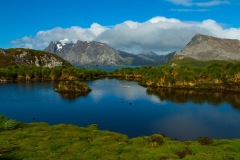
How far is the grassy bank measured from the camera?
1992 inches

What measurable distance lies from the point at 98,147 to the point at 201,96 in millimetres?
128502

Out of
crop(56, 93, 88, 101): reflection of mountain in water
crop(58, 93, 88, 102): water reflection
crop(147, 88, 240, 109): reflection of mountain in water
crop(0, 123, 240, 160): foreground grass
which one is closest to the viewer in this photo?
crop(0, 123, 240, 160): foreground grass

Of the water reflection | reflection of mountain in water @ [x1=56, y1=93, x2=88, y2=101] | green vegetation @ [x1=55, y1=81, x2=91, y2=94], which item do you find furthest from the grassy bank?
green vegetation @ [x1=55, y1=81, x2=91, y2=94]

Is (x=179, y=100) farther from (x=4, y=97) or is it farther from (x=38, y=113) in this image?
(x=4, y=97)

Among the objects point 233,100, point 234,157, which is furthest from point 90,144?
point 233,100

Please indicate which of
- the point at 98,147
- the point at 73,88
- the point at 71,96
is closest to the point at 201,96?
the point at 71,96

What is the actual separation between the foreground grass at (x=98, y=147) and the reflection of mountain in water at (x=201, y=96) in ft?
301

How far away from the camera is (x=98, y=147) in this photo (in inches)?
2213

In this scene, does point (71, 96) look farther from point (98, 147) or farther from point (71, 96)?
point (98, 147)

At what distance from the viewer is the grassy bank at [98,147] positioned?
5059 cm

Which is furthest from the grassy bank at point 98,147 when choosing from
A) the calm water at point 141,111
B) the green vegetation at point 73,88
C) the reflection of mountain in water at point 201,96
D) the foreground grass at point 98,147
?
the green vegetation at point 73,88

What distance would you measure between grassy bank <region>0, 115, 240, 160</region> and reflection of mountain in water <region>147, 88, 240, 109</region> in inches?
3593

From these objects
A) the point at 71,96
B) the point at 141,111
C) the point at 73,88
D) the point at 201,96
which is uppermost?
the point at 73,88

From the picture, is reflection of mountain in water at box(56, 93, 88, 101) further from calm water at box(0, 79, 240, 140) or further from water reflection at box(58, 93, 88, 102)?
calm water at box(0, 79, 240, 140)
